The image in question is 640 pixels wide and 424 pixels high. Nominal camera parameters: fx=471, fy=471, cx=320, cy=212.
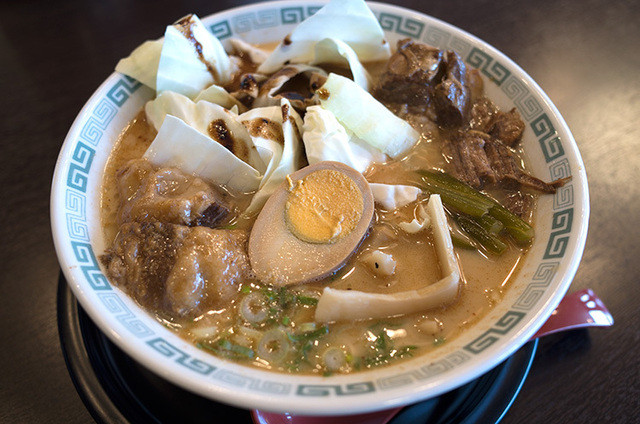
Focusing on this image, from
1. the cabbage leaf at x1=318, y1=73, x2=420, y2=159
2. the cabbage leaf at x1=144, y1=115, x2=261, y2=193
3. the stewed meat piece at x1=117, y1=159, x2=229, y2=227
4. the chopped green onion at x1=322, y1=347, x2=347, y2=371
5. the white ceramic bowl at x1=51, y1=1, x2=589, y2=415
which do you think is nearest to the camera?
the white ceramic bowl at x1=51, y1=1, x2=589, y2=415

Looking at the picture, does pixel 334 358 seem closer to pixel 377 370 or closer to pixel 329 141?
pixel 377 370

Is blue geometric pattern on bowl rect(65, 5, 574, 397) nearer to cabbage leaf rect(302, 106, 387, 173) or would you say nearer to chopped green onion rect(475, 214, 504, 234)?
chopped green onion rect(475, 214, 504, 234)

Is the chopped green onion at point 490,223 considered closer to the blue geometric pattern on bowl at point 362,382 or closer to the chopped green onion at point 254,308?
the blue geometric pattern on bowl at point 362,382

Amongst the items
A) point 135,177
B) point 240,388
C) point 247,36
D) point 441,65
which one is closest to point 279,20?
point 247,36

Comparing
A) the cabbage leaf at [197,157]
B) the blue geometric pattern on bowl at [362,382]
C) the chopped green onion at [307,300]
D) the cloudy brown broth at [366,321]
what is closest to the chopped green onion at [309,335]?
the cloudy brown broth at [366,321]

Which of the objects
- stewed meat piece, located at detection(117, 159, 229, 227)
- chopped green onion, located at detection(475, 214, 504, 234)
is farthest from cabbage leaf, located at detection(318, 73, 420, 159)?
stewed meat piece, located at detection(117, 159, 229, 227)

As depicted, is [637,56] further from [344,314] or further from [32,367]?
[32,367]
